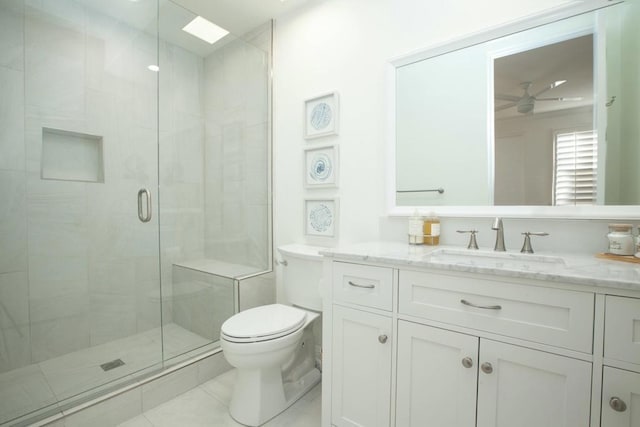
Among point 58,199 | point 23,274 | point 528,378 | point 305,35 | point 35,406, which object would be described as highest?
point 305,35

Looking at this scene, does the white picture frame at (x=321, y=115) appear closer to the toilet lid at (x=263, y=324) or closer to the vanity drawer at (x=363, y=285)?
the vanity drawer at (x=363, y=285)

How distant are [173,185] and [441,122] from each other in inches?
71.9

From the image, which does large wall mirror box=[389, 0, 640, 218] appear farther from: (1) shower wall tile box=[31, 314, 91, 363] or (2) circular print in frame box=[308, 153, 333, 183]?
(1) shower wall tile box=[31, 314, 91, 363]

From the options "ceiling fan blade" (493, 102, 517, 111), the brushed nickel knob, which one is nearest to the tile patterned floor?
the brushed nickel knob

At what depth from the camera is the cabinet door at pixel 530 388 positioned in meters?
0.77

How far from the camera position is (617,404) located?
0.72m

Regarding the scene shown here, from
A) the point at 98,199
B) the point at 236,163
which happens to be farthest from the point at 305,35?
the point at 98,199

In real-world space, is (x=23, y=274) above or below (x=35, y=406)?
above

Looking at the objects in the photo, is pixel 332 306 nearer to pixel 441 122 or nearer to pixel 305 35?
pixel 441 122

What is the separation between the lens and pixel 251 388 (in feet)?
4.57

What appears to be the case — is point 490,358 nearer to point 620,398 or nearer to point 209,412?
point 620,398

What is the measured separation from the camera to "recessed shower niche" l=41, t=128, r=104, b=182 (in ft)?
5.55

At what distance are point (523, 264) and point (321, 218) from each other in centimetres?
114

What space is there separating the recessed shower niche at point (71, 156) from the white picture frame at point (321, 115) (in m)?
1.38
